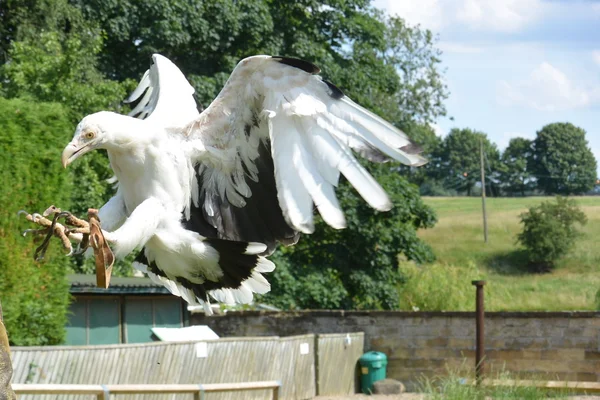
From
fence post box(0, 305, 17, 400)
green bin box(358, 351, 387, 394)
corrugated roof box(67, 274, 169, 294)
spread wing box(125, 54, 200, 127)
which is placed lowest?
green bin box(358, 351, 387, 394)

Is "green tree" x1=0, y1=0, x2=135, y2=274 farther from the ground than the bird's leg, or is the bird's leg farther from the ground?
"green tree" x1=0, y1=0, x2=135, y2=274

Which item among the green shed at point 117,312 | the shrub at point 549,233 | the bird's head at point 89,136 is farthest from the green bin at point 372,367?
the shrub at point 549,233

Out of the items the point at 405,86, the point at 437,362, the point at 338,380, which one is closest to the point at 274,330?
the point at 338,380

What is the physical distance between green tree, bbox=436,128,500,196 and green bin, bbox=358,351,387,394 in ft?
159

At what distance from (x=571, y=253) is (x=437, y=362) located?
25375 millimetres

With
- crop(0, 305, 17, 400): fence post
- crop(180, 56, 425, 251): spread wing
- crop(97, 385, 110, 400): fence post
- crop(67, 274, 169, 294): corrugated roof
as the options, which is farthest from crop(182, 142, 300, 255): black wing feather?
crop(67, 274, 169, 294): corrugated roof

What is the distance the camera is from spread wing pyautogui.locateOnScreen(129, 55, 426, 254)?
399 centimetres

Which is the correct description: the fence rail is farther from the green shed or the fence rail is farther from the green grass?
the green shed

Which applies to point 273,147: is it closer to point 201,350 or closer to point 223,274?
point 223,274

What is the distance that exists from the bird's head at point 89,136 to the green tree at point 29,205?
199 inches

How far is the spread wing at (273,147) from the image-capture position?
13.1ft

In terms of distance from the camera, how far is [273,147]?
4.25m

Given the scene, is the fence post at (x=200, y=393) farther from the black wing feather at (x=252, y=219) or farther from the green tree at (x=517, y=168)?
the green tree at (x=517, y=168)

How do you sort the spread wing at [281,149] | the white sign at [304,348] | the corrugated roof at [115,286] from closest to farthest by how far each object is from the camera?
the spread wing at [281,149] → the corrugated roof at [115,286] → the white sign at [304,348]
